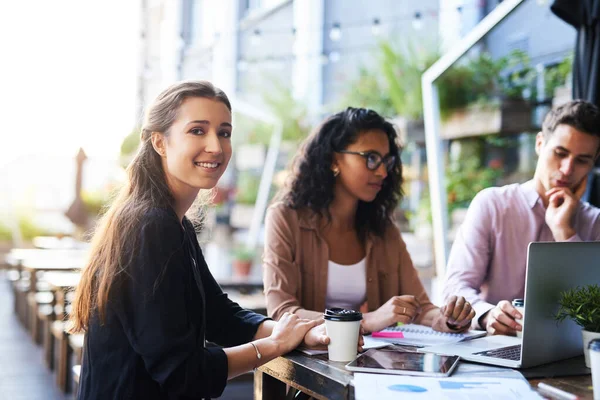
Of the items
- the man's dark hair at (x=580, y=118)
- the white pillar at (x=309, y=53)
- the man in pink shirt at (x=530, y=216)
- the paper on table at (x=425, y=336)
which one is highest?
the white pillar at (x=309, y=53)

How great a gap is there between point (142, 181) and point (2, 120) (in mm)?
9478

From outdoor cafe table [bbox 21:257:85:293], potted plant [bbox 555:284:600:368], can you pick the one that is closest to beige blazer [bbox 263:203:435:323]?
potted plant [bbox 555:284:600:368]

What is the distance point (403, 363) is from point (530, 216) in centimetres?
122

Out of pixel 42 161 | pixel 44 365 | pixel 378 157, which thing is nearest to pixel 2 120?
pixel 42 161

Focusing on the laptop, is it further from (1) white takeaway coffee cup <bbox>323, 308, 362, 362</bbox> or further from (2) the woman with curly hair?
(2) the woman with curly hair

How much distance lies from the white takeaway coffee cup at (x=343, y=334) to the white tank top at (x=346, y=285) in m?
0.78

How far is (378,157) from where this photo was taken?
89.7 inches

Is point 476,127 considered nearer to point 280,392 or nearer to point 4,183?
point 280,392

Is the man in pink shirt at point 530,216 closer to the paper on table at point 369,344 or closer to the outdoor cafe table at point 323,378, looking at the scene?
the paper on table at point 369,344

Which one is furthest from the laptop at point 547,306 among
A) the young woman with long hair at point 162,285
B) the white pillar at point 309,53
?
the white pillar at point 309,53

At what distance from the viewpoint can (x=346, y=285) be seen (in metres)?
2.25

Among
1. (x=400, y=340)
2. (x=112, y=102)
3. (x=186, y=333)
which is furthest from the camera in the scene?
(x=112, y=102)

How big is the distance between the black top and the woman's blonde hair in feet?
0.09

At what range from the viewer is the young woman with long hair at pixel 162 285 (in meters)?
1.38
